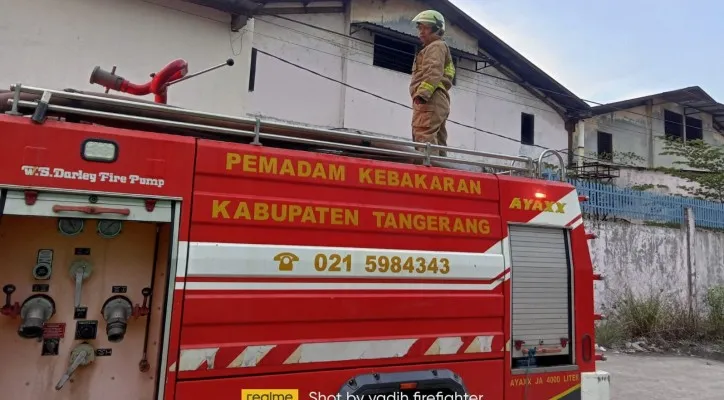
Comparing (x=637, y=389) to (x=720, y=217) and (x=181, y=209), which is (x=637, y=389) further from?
(x=720, y=217)


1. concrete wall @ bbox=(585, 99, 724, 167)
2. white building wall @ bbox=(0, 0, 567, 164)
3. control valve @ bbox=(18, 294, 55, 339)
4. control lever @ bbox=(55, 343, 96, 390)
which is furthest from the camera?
concrete wall @ bbox=(585, 99, 724, 167)

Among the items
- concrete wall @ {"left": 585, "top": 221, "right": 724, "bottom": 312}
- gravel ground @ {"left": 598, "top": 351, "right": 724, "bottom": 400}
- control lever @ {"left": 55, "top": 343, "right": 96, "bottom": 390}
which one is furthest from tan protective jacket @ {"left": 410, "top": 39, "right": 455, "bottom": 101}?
concrete wall @ {"left": 585, "top": 221, "right": 724, "bottom": 312}

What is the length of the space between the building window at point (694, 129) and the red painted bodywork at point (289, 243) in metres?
23.1

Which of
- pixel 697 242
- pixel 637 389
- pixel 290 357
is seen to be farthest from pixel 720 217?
pixel 290 357

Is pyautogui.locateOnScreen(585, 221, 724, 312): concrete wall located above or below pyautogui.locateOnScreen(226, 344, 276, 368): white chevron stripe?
above

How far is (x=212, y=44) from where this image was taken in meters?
8.30

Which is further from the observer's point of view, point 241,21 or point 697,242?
point 697,242

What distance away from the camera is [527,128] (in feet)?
55.6

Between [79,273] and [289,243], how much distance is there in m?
0.99

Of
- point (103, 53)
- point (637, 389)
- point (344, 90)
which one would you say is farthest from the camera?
point (344, 90)

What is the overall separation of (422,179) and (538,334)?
126 cm

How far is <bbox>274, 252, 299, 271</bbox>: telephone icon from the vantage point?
2436mm

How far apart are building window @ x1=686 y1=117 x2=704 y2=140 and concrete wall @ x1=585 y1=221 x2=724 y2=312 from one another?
521 inches

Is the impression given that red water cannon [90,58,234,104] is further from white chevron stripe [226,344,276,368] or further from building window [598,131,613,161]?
building window [598,131,613,161]
